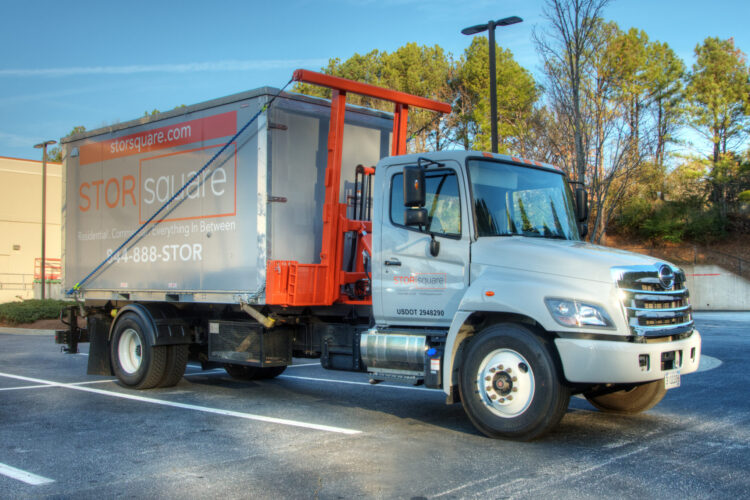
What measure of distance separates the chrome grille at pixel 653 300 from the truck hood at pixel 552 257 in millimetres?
104

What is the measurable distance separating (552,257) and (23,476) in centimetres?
463

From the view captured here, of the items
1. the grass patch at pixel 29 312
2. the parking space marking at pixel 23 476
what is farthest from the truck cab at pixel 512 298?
the grass patch at pixel 29 312

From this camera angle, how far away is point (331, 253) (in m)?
8.61

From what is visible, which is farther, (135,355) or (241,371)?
(241,371)

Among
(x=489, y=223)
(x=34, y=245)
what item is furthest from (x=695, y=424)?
(x=34, y=245)

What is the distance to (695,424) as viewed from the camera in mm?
7270

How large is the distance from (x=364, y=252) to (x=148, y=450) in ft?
11.1

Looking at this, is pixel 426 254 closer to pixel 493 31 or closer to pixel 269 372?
pixel 269 372

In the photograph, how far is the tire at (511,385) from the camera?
6328mm

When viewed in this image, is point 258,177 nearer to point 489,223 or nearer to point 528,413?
point 489,223

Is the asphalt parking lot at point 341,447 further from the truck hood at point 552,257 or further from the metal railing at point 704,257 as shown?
the metal railing at point 704,257

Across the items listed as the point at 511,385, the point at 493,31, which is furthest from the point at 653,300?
the point at 493,31

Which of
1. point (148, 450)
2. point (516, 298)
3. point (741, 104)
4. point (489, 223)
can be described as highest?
point (741, 104)

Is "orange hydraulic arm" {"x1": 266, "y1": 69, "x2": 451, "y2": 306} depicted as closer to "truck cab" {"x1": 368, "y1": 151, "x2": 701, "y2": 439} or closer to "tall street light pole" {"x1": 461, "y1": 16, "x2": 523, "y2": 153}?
"truck cab" {"x1": 368, "y1": 151, "x2": 701, "y2": 439}
